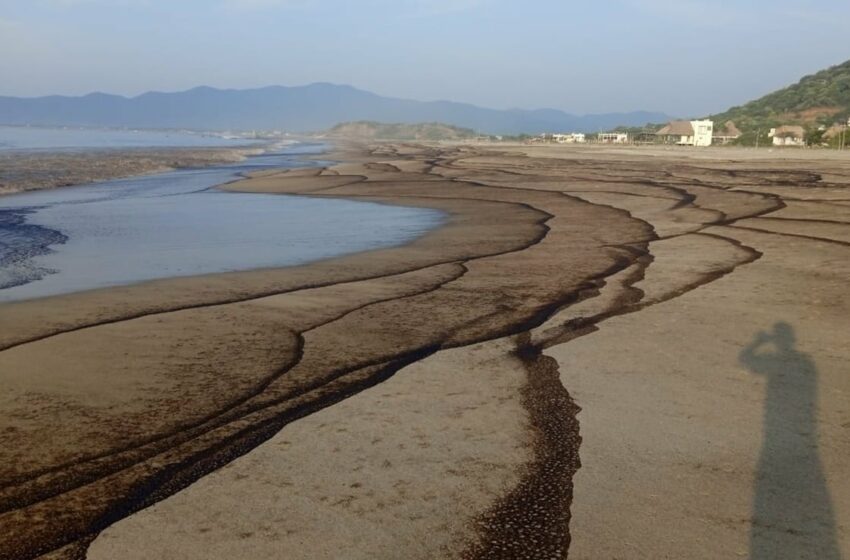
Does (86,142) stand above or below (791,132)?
below

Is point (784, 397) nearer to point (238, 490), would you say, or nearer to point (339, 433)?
point (339, 433)

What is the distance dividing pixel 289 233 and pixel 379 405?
469 inches

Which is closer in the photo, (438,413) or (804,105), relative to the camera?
(438,413)

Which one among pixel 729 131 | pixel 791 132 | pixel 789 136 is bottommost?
pixel 789 136

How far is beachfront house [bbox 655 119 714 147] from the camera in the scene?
9800 centimetres

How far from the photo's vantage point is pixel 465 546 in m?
4.16

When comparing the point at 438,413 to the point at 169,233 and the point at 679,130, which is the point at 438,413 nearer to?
the point at 169,233

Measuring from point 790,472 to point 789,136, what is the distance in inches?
3686

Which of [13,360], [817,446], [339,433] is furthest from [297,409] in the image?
[817,446]

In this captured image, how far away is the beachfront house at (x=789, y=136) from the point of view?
8144 centimetres

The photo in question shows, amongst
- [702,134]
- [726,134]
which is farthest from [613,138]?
[702,134]

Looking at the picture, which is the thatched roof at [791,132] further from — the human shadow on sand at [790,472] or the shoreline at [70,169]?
the human shadow on sand at [790,472]

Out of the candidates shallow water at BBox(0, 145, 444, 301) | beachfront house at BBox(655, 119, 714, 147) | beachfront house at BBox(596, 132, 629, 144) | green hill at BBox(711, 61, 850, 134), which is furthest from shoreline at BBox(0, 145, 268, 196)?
green hill at BBox(711, 61, 850, 134)

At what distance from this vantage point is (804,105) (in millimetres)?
127188
